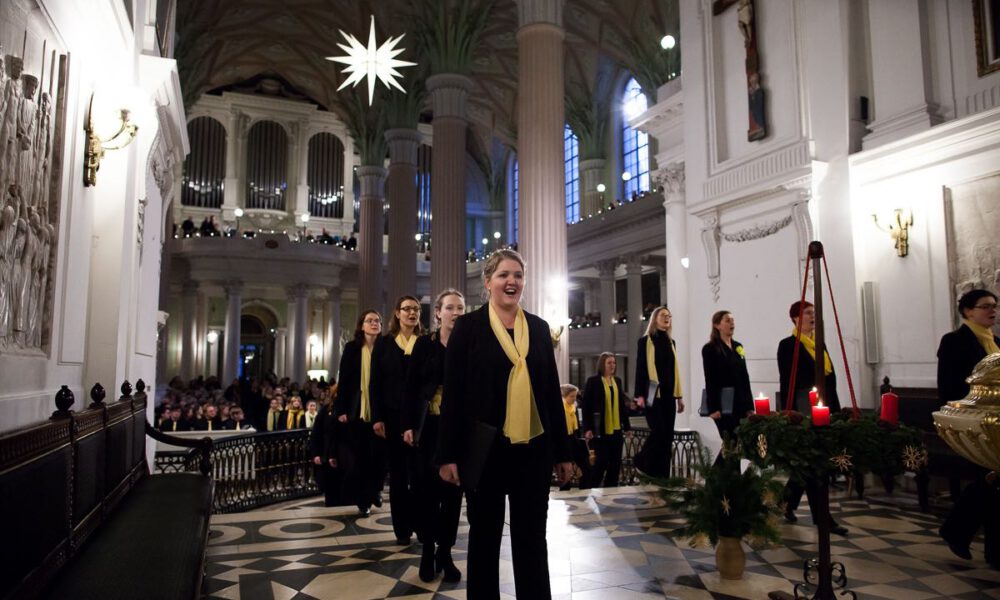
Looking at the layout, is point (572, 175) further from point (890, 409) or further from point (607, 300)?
point (890, 409)

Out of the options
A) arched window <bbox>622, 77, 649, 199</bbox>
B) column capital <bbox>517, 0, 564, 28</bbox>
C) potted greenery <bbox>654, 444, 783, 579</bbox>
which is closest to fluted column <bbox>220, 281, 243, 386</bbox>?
arched window <bbox>622, 77, 649, 199</bbox>

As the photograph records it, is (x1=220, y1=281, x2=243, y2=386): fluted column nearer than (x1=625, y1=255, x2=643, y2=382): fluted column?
No

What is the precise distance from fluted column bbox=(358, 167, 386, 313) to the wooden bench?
19525 millimetres

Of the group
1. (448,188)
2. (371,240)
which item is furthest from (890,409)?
(371,240)

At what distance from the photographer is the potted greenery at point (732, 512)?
382 centimetres

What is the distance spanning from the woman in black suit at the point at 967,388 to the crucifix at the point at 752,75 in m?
4.59

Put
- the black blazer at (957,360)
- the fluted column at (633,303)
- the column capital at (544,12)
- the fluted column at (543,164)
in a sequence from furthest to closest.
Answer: the fluted column at (633,303) → the column capital at (544,12) → the fluted column at (543,164) → the black blazer at (957,360)

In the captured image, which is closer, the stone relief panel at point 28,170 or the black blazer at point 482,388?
the black blazer at point 482,388

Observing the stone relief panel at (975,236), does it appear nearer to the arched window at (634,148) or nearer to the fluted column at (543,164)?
the fluted column at (543,164)

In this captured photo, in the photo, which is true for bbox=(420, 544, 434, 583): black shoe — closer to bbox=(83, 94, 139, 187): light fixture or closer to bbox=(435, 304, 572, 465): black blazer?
bbox=(435, 304, 572, 465): black blazer

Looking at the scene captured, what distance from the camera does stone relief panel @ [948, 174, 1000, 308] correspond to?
21.1 feet

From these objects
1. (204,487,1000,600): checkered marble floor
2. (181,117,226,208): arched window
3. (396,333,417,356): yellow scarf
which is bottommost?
(204,487,1000,600): checkered marble floor

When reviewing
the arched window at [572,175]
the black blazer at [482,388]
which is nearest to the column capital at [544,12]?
the black blazer at [482,388]

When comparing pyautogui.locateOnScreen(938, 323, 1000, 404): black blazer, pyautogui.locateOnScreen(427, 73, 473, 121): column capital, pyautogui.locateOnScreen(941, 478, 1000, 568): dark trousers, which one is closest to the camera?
pyautogui.locateOnScreen(941, 478, 1000, 568): dark trousers
